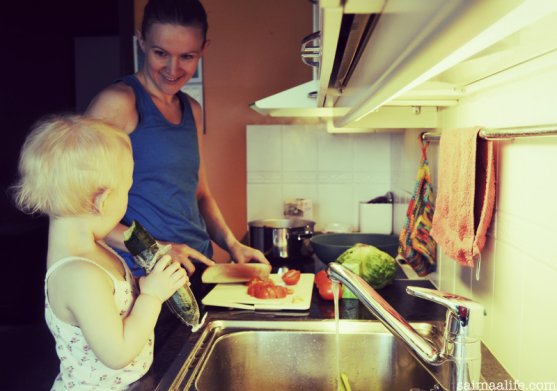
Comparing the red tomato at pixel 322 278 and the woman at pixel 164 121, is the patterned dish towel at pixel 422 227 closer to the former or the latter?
the red tomato at pixel 322 278

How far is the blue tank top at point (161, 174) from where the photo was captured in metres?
1.71

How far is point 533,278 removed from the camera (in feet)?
2.93

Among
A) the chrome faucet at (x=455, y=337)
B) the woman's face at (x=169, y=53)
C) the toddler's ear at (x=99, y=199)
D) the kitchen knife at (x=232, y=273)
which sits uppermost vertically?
the woman's face at (x=169, y=53)

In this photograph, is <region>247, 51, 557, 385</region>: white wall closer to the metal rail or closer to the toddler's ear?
the metal rail

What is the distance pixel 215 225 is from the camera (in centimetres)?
206

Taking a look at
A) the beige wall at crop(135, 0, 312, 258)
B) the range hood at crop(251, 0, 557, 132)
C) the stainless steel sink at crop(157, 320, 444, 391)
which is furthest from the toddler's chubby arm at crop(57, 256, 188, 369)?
the beige wall at crop(135, 0, 312, 258)

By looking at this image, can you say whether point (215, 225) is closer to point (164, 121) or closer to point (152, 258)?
point (164, 121)

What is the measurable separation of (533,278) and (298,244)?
1227 millimetres

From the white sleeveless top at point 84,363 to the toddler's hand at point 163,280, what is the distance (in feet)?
0.18

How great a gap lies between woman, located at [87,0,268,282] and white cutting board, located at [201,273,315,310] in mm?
118

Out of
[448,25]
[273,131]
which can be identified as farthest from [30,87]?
[448,25]

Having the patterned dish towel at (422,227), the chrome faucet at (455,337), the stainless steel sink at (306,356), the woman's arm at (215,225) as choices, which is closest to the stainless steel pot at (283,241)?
the woman's arm at (215,225)

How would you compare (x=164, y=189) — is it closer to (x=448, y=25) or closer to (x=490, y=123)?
(x=490, y=123)

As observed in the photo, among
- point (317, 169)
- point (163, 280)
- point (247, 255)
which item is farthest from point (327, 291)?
point (317, 169)
